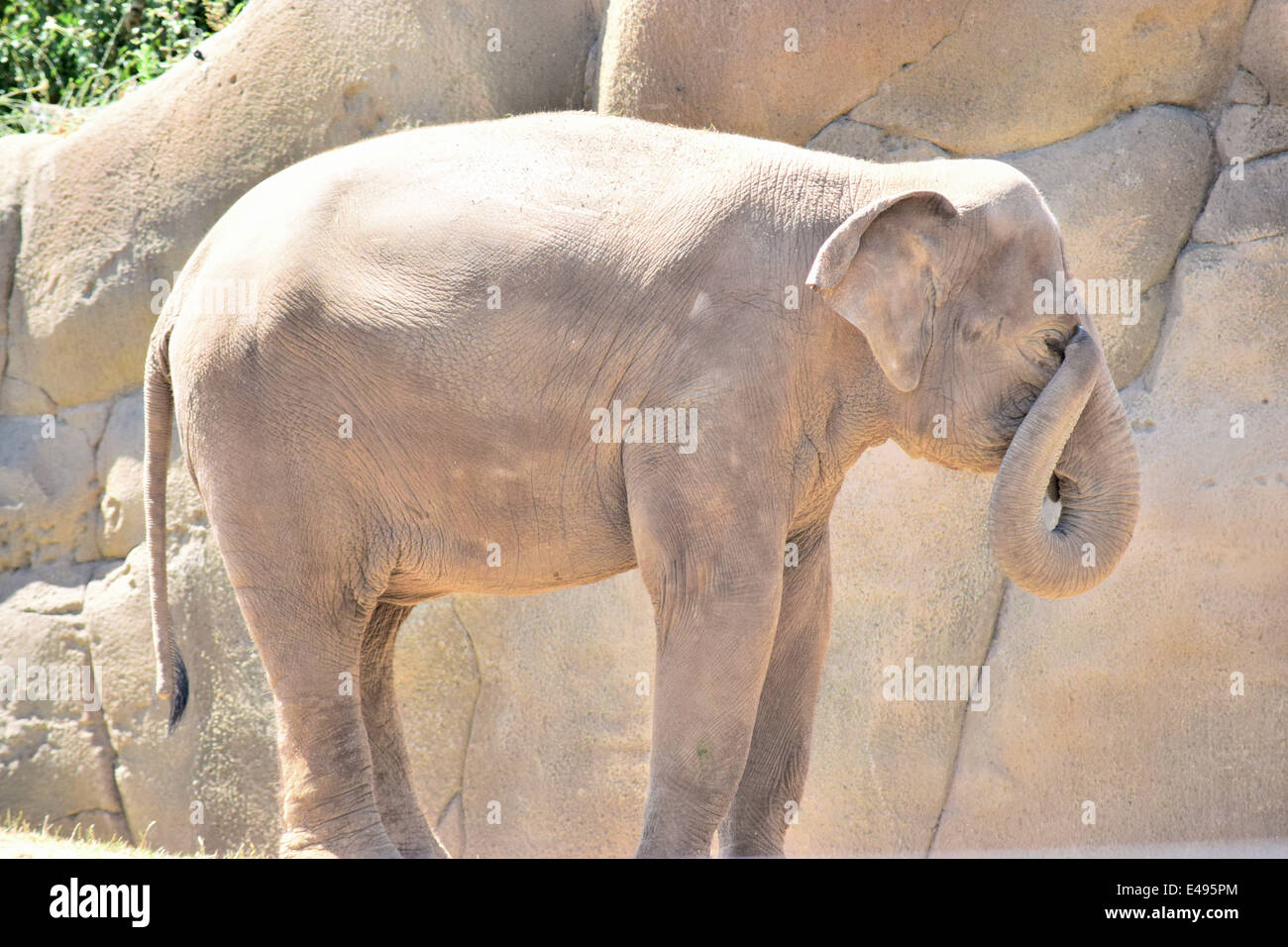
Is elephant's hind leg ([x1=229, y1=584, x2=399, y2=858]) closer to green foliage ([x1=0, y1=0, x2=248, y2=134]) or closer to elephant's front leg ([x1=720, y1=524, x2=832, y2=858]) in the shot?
elephant's front leg ([x1=720, y1=524, x2=832, y2=858])

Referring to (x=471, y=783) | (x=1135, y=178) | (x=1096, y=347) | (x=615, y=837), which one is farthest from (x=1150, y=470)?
(x=471, y=783)

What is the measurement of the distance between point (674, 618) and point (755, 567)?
11.0 inches

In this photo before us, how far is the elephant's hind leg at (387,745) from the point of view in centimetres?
556

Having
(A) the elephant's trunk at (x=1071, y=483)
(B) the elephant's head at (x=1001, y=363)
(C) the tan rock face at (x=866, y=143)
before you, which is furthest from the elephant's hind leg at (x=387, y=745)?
(C) the tan rock face at (x=866, y=143)

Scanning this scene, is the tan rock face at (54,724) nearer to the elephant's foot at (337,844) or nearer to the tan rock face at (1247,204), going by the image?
the elephant's foot at (337,844)

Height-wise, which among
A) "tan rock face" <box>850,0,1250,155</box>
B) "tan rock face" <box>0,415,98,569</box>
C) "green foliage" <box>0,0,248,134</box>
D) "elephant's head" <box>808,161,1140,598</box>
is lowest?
"tan rock face" <box>0,415,98,569</box>

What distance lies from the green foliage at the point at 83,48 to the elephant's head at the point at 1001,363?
17.7 feet

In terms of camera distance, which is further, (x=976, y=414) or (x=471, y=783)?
(x=471, y=783)

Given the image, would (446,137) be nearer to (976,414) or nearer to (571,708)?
(976,414)

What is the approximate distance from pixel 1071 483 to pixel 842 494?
7.76 feet

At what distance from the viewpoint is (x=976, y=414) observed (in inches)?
191

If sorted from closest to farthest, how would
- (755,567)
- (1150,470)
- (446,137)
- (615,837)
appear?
(755,567) → (446,137) → (1150,470) → (615,837)

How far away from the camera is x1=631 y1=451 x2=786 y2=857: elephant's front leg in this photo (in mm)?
4645

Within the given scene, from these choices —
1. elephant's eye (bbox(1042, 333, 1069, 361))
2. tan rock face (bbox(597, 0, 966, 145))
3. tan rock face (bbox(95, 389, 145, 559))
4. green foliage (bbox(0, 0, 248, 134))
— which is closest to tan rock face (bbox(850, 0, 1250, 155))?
tan rock face (bbox(597, 0, 966, 145))
